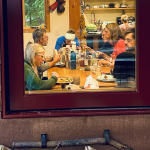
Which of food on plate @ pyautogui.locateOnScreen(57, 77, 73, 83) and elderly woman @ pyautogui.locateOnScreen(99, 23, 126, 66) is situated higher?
elderly woman @ pyautogui.locateOnScreen(99, 23, 126, 66)

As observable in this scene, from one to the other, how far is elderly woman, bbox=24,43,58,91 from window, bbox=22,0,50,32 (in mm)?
170

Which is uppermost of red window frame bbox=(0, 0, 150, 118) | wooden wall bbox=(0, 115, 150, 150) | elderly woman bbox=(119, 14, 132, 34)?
elderly woman bbox=(119, 14, 132, 34)

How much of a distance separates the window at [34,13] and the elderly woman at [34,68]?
0.17 meters

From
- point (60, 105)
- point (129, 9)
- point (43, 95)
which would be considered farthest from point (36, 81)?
point (129, 9)

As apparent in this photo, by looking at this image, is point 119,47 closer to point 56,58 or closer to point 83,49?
point 83,49

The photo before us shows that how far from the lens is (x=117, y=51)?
7.16ft

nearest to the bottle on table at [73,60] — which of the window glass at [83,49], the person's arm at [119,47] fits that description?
the window glass at [83,49]

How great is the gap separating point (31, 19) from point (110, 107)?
3.19 feet

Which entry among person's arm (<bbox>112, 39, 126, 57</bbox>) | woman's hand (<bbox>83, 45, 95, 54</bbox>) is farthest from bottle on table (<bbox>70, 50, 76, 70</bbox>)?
person's arm (<bbox>112, 39, 126, 57</bbox>)

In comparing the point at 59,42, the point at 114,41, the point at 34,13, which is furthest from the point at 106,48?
the point at 34,13

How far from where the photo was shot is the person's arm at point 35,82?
2.13 metres

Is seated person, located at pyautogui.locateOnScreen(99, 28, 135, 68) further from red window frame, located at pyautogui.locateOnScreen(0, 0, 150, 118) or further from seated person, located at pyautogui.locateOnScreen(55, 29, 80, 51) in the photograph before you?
seated person, located at pyautogui.locateOnScreen(55, 29, 80, 51)

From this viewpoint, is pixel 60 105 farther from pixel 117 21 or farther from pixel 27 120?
pixel 117 21

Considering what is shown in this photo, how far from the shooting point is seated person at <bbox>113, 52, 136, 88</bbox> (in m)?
2.18
